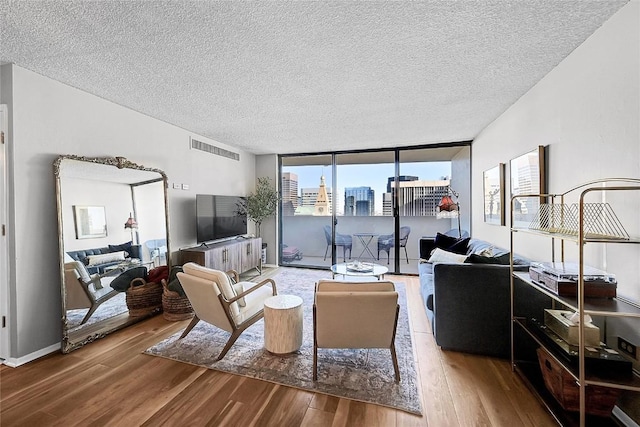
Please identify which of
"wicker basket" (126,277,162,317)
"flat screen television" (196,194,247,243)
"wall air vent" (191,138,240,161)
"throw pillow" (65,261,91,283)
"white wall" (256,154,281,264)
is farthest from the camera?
"white wall" (256,154,281,264)

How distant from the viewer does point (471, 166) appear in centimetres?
482

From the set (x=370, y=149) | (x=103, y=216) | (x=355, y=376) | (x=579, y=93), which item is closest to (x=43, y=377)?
(x=103, y=216)

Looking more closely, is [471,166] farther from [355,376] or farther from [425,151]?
[355,376]

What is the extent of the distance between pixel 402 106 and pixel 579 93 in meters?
1.56

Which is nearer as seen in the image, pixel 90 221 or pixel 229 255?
pixel 90 221

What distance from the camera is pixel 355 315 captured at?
1971 millimetres

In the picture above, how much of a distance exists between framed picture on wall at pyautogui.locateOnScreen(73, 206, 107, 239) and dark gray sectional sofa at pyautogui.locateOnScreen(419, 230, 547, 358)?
3488mm

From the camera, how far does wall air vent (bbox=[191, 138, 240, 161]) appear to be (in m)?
4.38

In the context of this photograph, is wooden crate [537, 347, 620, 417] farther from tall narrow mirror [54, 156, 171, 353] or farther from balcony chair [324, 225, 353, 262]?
balcony chair [324, 225, 353, 262]

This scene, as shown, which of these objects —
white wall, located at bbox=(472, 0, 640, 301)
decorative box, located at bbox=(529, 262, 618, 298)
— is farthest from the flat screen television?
white wall, located at bbox=(472, 0, 640, 301)

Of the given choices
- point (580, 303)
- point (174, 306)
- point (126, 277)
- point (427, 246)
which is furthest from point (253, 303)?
point (427, 246)

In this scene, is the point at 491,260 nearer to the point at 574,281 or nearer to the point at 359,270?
the point at 574,281

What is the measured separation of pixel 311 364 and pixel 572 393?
1759mm

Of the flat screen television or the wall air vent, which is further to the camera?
the wall air vent
